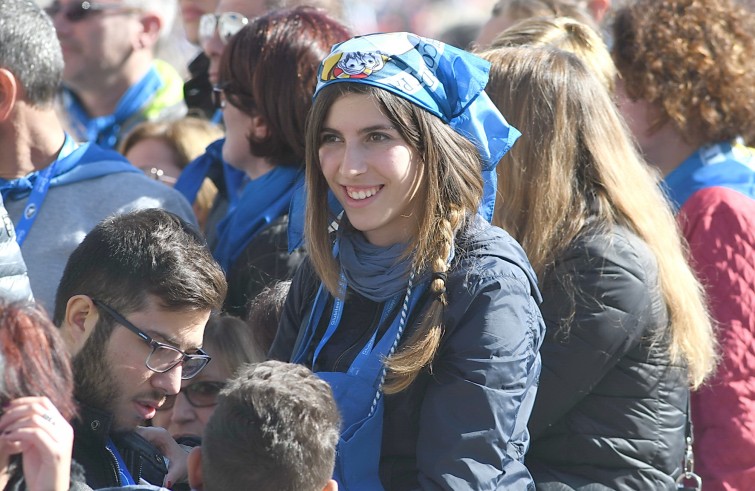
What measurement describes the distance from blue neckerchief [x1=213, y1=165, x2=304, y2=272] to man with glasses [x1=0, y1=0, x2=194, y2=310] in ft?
0.78

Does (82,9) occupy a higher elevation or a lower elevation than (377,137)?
lower

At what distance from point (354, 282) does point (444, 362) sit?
1.06 ft

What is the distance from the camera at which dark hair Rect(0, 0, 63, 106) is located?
3438 mm

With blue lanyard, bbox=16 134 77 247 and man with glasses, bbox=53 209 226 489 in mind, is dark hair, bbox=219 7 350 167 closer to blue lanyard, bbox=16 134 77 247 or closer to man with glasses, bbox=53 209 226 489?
blue lanyard, bbox=16 134 77 247

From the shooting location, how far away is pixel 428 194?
2639 mm

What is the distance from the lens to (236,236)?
378 centimetres

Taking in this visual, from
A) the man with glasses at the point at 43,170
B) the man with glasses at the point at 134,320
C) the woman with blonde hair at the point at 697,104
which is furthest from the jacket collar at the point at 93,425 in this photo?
the woman with blonde hair at the point at 697,104

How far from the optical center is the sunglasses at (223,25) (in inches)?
177

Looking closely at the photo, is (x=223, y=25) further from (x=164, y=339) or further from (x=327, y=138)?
(x=164, y=339)

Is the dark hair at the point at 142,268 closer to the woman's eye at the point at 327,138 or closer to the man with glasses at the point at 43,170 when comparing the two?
the woman's eye at the point at 327,138

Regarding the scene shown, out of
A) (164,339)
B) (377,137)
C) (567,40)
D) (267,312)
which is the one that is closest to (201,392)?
(267,312)

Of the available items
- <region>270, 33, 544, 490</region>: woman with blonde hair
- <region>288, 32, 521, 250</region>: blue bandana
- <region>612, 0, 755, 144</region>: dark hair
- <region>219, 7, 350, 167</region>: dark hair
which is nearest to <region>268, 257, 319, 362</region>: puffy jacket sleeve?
<region>270, 33, 544, 490</region>: woman with blonde hair

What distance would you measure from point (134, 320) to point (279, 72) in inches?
52.6

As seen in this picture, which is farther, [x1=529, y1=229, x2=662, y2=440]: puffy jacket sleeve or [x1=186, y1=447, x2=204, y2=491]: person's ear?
[x1=529, y1=229, x2=662, y2=440]: puffy jacket sleeve
